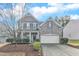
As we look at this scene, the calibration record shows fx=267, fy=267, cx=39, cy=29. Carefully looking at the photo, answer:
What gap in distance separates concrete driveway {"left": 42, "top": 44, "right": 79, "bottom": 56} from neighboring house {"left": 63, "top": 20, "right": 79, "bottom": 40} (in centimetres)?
26

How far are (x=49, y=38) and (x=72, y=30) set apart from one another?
54 cm

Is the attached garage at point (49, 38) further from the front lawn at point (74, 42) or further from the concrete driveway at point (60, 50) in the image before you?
the front lawn at point (74, 42)

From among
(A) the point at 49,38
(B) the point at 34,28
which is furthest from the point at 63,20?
(B) the point at 34,28

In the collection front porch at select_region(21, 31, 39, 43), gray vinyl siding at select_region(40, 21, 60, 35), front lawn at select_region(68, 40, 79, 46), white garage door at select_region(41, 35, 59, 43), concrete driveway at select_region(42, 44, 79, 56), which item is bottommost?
concrete driveway at select_region(42, 44, 79, 56)

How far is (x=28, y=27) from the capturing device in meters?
5.98

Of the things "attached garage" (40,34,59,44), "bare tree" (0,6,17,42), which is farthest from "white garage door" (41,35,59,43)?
"bare tree" (0,6,17,42)

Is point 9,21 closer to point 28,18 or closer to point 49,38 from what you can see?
point 28,18

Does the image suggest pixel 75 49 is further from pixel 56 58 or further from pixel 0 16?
pixel 0 16

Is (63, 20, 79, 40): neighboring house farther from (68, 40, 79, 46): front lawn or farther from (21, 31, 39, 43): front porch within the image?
(21, 31, 39, 43): front porch

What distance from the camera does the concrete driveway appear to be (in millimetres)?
5977

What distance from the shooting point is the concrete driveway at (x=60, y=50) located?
5977 mm

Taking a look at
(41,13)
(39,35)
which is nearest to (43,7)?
(41,13)

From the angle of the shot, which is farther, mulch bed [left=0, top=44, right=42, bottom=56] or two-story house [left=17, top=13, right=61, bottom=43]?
mulch bed [left=0, top=44, right=42, bottom=56]

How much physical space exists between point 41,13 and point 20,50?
0.96 metres
